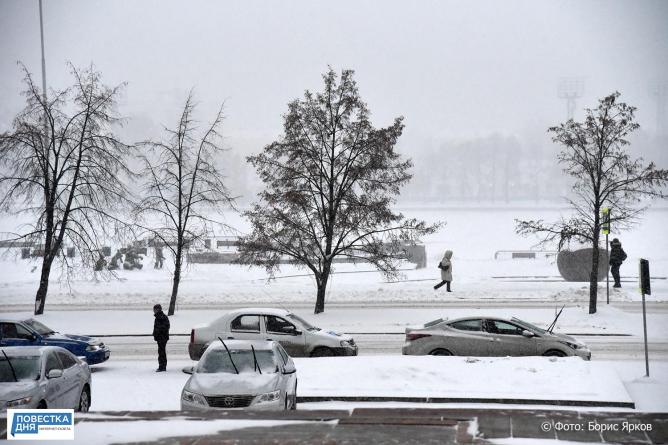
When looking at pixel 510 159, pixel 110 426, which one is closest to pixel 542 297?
pixel 110 426

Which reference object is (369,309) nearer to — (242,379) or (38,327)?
(38,327)

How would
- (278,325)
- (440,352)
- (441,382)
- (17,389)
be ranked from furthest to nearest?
(278,325) < (440,352) < (441,382) < (17,389)

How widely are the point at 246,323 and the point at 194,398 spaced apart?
645 cm

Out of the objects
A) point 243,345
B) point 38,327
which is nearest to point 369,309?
point 38,327

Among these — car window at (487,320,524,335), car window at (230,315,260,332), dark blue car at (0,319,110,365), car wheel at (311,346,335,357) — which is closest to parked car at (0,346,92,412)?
dark blue car at (0,319,110,365)

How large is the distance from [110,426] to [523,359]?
355 inches

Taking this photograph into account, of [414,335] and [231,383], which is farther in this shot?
[414,335]

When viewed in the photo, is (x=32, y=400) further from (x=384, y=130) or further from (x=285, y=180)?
(x=384, y=130)

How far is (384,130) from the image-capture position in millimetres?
27547

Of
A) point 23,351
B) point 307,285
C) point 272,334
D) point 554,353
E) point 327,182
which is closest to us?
point 23,351

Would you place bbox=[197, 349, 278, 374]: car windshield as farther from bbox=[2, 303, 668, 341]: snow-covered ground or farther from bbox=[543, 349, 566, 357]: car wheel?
bbox=[2, 303, 668, 341]: snow-covered ground

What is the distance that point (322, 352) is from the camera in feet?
59.4

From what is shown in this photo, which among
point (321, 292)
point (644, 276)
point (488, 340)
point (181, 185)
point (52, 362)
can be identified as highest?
point (181, 185)

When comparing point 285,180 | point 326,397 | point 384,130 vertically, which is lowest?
point 326,397
